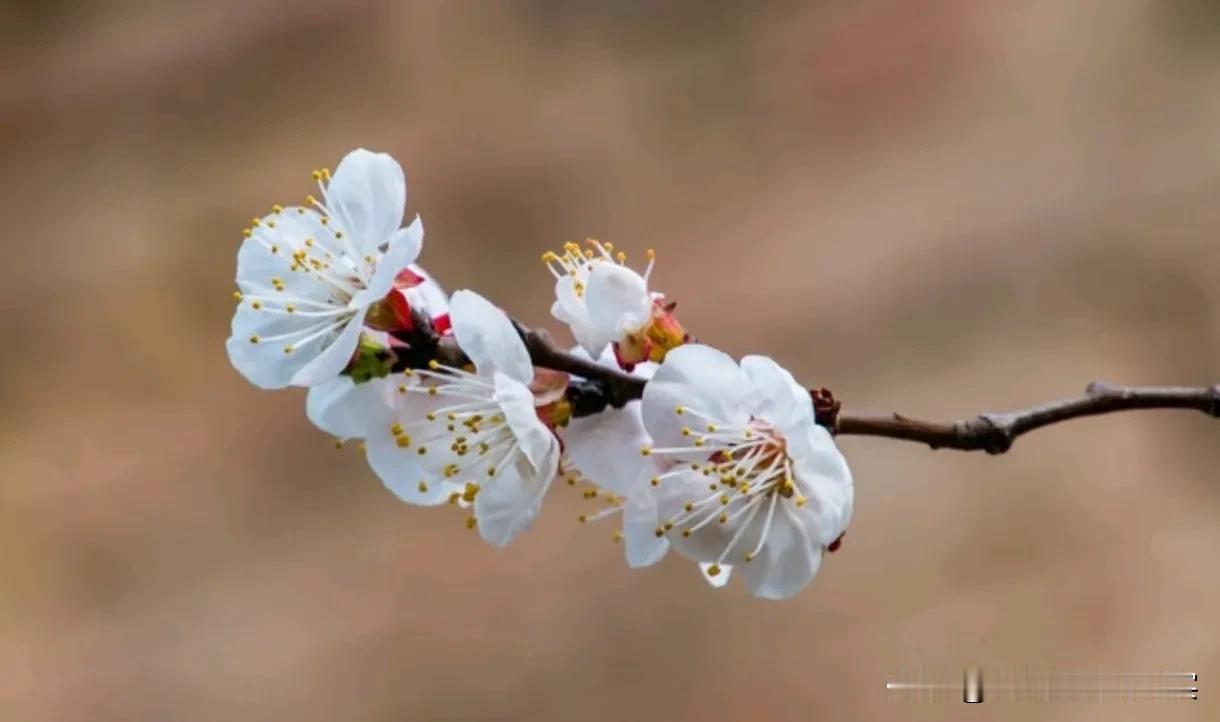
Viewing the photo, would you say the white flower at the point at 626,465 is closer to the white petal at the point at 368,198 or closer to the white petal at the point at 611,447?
the white petal at the point at 611,447

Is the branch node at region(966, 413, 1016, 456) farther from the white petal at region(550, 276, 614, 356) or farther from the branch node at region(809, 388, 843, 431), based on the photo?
the white petal at region(550, 276, 614, 356)

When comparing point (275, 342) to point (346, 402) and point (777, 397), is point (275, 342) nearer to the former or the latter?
point (346, 402)

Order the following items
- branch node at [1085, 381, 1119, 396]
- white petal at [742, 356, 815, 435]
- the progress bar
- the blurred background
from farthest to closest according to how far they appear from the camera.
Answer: the blurred background, the progress bar, branch node at [1085, 381, 1119, 396], white petal at [742, 356, 815, 435]

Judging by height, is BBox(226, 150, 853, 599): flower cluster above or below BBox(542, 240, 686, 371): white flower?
below

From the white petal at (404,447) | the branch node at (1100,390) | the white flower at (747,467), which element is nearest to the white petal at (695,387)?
the white flower at (747,467)

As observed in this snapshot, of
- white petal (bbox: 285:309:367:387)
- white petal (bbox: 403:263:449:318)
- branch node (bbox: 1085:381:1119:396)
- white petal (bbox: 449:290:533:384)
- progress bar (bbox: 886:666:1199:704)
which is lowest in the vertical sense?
progress bar (bbox: 886:666:1199:704)

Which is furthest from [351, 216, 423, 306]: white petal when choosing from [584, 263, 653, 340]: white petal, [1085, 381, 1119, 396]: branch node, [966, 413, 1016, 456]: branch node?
[1085, 381, 1119, 396]: branch node

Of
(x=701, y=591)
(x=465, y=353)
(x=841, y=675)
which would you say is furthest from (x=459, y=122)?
(x=465, y=353)
